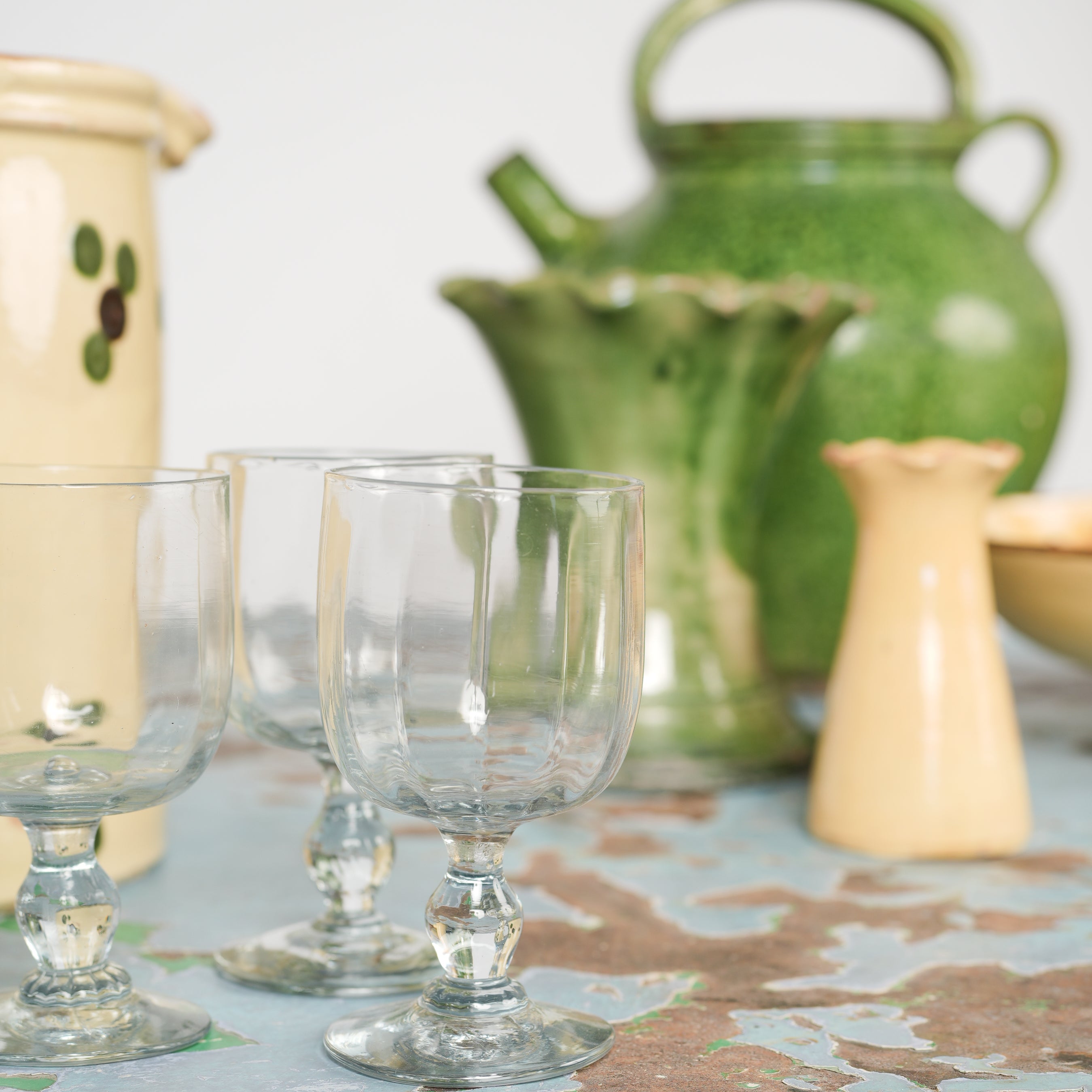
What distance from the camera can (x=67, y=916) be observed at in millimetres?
460

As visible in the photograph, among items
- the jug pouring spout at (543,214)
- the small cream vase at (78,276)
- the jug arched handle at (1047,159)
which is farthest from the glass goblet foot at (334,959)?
the jug arched handle at (1047,159)

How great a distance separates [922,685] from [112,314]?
0.36 meters

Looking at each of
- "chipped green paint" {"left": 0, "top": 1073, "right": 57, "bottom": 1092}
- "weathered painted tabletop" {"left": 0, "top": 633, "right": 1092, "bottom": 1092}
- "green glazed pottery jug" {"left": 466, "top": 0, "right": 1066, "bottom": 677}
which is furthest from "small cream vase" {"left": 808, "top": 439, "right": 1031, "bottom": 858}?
"chipped green paint" {"left": 0, "top": 1073, "right": 57, "bottom": 1092}

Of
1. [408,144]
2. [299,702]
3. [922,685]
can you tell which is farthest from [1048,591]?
[408,144]

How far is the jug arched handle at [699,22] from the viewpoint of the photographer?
2.88 ft

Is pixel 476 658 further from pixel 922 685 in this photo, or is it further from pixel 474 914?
pixel 922 685

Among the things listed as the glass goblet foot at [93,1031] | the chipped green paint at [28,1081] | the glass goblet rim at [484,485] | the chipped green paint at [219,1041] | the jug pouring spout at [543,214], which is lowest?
the chipped green paint at [219,1041]

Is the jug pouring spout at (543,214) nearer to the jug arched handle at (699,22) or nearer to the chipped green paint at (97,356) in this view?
the jug arched handle at (699,22)

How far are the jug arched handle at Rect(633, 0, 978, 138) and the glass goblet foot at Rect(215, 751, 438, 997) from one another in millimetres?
480

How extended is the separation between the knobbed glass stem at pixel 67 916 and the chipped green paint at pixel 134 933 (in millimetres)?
79

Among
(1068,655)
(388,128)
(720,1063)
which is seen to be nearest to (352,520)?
(720,1063)

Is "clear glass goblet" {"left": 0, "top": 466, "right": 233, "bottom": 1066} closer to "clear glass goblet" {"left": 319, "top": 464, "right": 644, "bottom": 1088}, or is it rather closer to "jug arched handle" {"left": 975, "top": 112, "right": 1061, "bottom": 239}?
"clear glass goblet" {"left": 319, "top": 464, "right": 644, "bottom": 1088}

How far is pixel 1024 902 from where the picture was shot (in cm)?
61

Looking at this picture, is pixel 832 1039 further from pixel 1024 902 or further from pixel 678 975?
pixel 1024 902
